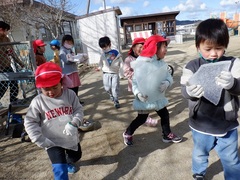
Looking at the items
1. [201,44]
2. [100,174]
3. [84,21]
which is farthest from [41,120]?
[84,21]

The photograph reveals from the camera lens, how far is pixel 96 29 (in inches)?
363

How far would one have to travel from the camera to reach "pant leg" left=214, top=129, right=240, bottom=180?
5.35 ft

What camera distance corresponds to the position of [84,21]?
9.25m

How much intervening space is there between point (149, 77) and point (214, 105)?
980 mm

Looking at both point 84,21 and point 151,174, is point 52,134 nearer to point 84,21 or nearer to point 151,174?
point 151,174

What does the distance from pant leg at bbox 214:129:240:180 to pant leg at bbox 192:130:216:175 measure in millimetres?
67

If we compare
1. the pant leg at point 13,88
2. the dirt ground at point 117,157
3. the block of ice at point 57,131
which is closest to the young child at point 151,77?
the dirt ground at point 117,157

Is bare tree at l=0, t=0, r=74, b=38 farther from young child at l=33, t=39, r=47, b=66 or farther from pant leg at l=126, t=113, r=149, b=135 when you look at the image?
pant leg at l=126, t=113, r=149, b=135

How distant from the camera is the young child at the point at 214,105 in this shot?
145cm

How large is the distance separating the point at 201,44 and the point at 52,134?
1433 millimetres

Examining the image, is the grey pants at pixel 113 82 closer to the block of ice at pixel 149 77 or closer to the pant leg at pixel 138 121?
the pant leg at pixel 138 121

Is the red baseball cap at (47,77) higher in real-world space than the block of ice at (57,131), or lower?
higher

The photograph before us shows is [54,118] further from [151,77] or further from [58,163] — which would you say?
[151,77]

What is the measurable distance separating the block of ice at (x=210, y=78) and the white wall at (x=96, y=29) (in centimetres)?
800
